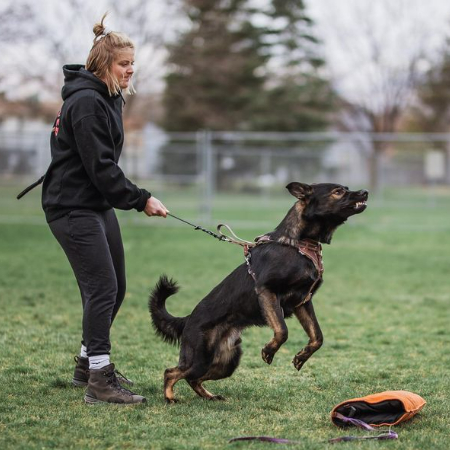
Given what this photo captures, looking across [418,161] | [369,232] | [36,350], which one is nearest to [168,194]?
[369,232]

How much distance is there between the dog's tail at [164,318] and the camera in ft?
15.1

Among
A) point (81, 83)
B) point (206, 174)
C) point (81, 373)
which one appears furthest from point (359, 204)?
point (206, 174)

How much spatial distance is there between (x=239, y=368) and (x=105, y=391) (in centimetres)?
130

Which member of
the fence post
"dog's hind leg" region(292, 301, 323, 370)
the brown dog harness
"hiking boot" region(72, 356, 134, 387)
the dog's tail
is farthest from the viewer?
the fence post

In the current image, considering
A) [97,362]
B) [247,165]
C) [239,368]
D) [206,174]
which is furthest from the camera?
[247,165]

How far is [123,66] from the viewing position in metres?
4.25

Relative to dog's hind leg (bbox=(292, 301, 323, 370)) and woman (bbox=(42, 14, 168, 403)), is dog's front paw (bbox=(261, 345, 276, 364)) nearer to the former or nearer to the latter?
dog's hind leg (bbox=(292, 301, 323, 370))

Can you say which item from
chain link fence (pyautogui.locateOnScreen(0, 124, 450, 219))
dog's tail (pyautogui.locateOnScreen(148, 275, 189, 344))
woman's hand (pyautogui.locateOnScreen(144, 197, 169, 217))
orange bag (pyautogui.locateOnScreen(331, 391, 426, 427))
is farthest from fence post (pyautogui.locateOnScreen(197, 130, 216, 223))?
orange bag (pyautogui.locateOnScreen(331, 391, 426, 427))

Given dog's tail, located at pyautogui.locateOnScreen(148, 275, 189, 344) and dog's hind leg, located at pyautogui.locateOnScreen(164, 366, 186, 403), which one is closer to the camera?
dog's hind leg, located at pyautogui.locateOnScreen(164, 366, 186, 403)

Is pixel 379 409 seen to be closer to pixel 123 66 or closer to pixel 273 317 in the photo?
pixel 273 317

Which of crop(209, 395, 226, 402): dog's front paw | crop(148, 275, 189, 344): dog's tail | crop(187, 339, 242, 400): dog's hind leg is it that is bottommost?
crop(209, 395, 226, 402): dog's front paw

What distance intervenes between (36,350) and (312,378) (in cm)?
218

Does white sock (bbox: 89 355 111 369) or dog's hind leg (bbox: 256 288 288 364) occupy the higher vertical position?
dog's hind leg (bbox: 256 288 288 364)

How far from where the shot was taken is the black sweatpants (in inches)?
169
